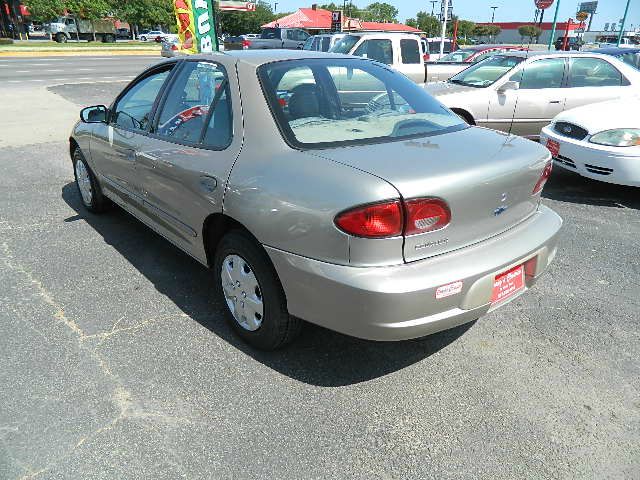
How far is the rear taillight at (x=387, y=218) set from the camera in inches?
82.0

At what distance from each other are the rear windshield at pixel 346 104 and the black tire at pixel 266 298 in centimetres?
60

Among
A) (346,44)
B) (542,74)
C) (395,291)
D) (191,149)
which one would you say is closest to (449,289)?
(395,291)

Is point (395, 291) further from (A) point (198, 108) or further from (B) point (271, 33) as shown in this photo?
(B) point (271, 33)

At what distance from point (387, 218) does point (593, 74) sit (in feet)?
22.3

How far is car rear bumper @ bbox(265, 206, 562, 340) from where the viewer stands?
2125 mm

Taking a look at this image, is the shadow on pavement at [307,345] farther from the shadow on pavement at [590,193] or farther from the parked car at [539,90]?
the parked car at [539,90]

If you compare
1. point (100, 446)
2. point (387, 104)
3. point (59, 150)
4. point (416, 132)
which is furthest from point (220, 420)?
point (59, 150)

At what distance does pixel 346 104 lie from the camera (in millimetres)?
3004

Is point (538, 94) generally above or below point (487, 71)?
below

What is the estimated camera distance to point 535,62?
7.13 metres

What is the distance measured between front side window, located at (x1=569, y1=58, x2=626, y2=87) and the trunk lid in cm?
541

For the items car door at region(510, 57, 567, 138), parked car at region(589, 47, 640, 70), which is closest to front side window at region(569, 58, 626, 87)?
car door at region(510, 57, 567, 138)

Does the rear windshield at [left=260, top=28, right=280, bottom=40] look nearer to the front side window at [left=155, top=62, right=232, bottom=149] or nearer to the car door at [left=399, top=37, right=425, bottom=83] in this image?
the car door at [left=399, top=37, right=425, bottom=83]

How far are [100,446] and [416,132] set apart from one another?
2.24 m
